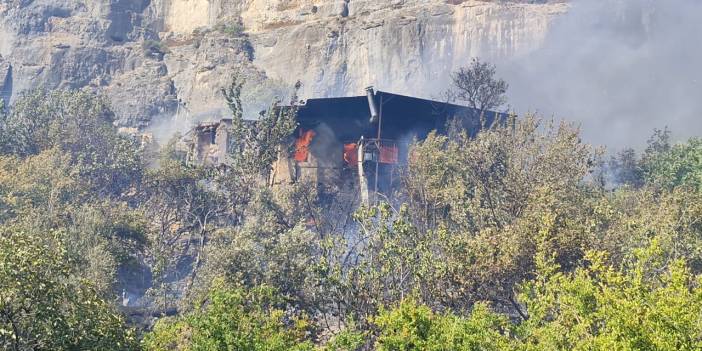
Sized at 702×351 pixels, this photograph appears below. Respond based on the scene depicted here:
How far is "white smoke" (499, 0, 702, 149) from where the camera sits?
60.2 metres

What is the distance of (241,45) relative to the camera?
78.6 meters

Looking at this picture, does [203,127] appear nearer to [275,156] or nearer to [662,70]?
[275,156]

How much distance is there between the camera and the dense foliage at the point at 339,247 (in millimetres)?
18297

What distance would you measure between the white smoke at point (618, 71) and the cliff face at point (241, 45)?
2687mm

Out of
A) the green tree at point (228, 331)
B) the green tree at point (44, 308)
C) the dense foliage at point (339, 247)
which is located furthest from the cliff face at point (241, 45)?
the green tree at point (44, 308)

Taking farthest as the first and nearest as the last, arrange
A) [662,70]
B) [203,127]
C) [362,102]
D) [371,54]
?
[371,54]
[662,70]
[203,127]
[362,102]

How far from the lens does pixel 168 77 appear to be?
7756 cm

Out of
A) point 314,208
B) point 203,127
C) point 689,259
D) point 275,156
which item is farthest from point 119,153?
point 689,259

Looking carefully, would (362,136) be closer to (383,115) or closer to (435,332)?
(383,115)

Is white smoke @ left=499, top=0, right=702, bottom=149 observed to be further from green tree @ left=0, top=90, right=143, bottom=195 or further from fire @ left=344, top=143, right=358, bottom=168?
green tree @ left=0, top=90, right=143, bottom=195

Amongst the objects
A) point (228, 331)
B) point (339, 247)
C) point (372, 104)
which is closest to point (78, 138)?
point (372, 104)

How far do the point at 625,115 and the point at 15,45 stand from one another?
186 feet

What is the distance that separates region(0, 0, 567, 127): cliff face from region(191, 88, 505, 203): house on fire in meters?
22.1

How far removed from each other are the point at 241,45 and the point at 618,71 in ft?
112
